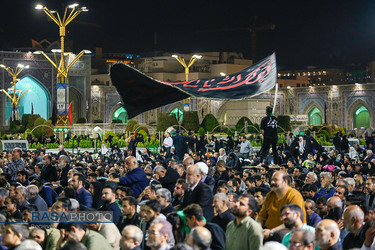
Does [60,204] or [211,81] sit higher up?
[211,81]

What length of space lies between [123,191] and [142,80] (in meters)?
3.19

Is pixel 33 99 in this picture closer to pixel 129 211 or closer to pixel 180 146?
pixel 180 146

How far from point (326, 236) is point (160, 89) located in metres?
6.03

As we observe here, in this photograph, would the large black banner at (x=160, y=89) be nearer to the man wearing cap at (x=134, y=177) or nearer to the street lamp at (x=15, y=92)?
the man wearing cap at (x=134, y=177)

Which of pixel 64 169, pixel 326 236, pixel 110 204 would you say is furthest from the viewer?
pixel 64 169

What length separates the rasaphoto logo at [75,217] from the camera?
659cm

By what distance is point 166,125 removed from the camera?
121 feet

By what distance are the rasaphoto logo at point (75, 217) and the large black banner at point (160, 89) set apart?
3593 millimetres

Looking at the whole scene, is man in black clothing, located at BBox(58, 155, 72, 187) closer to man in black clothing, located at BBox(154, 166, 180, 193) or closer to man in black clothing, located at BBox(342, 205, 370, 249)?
man in black clothing, located at BBox(154, 166, 180, 193)

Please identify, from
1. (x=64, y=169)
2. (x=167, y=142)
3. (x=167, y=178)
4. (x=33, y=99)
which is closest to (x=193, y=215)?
(x=167, y=178)

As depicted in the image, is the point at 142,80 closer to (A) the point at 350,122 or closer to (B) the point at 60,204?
(B) the point at 60,204

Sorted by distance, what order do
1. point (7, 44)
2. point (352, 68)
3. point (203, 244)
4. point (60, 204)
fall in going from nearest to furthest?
point (203, 244), point (60, 204), point (7, 44), point (352, 68)

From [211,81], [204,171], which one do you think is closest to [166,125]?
[211,81]

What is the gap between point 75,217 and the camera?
6.66 m
